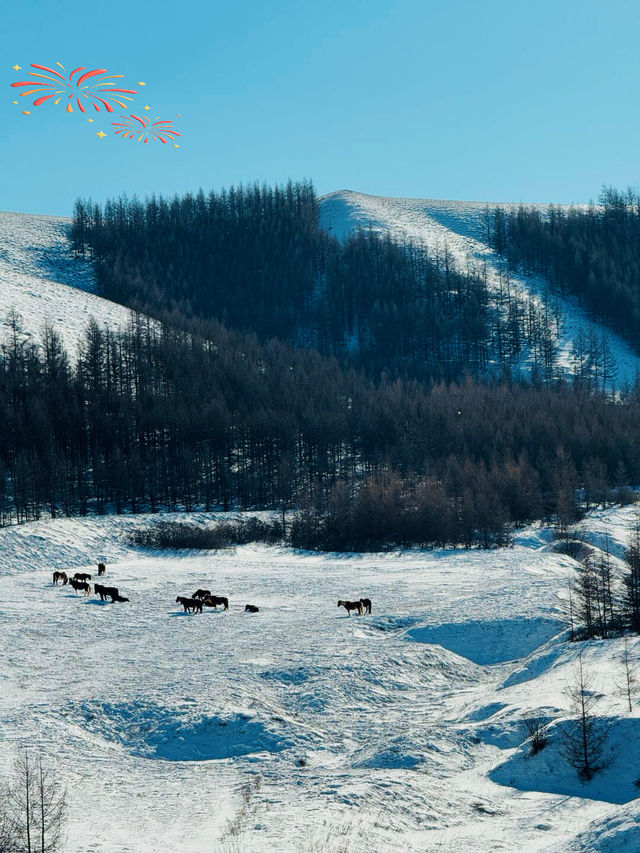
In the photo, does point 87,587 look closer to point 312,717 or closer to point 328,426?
point 312,717

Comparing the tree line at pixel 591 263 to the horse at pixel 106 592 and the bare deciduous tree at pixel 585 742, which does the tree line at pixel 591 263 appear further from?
the bare deciduous tree at pixel 585 742

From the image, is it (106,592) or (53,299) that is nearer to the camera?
(106,592)

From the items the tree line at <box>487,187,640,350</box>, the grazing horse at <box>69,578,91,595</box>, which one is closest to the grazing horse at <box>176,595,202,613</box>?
the grazing horse at <box>69,578,91,595</box>

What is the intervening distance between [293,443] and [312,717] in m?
74.9

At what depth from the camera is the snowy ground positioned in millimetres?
15609

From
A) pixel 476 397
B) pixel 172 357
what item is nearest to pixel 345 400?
pixel 476 397

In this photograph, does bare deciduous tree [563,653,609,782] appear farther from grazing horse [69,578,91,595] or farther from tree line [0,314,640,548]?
tree line [0,314,640,548]

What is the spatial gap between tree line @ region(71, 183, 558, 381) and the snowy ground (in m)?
106

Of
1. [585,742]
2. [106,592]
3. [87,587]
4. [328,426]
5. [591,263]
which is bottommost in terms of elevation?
[585,742]

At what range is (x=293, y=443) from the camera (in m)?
97.6


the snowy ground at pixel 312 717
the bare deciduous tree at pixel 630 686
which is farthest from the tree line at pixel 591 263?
the bare deciduous tree at pixel 630 686

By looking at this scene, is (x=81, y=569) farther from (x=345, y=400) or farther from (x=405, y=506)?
(x=345, y=400)

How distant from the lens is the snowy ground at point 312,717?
1561 cm

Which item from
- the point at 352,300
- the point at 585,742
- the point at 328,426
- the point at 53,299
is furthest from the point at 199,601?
the point at 352,300
